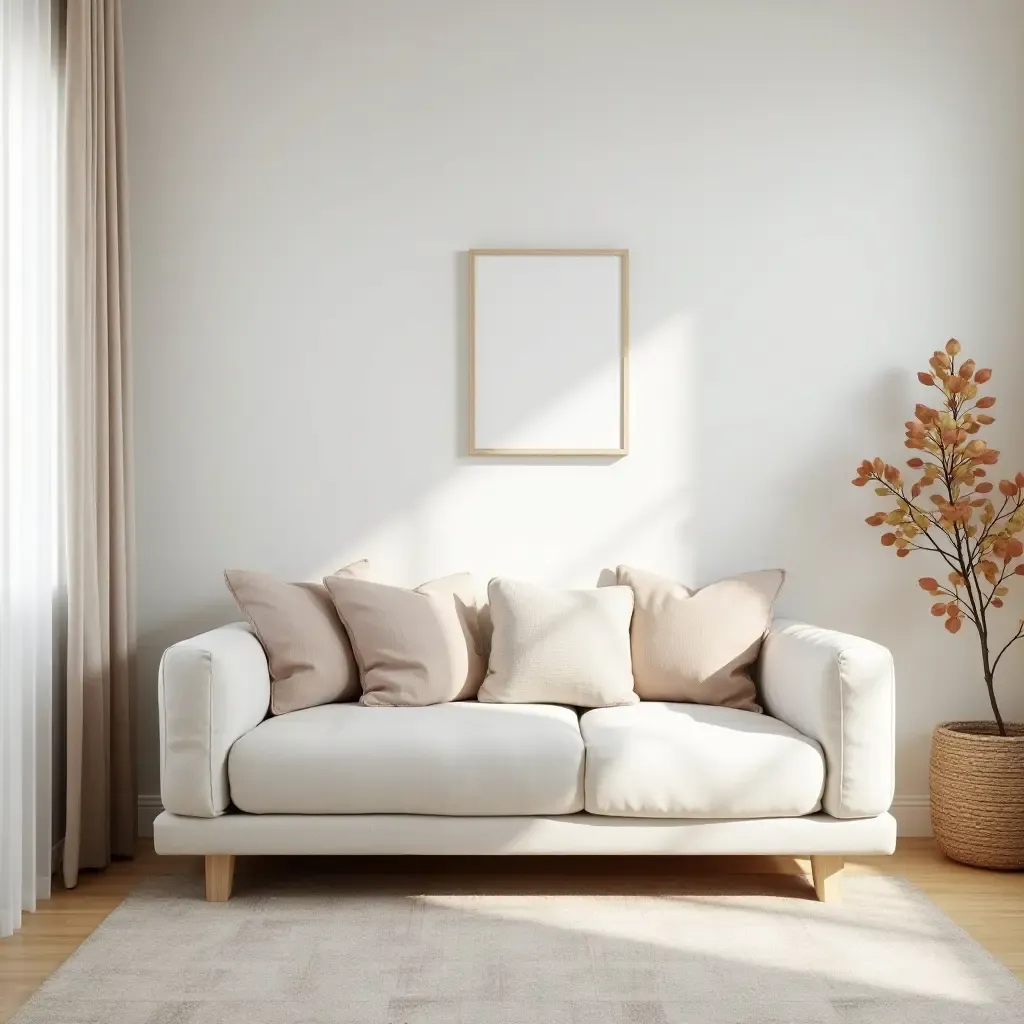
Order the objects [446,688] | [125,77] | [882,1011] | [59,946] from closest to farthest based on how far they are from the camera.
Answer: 1. [882,1011]
2. [59,946]
3. [446,688]
4. [125,77]

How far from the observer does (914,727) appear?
3775mm

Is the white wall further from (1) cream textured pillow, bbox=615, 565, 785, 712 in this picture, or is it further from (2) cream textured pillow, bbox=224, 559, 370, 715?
(2) cream textured pillow, bbox=224, 559, 370, 715

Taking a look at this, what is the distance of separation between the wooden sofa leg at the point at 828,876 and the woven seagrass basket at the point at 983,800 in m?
0.63

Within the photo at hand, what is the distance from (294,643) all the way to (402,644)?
1.05ft

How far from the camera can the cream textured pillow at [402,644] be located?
3.26 meters

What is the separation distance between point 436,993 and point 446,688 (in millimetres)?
1066

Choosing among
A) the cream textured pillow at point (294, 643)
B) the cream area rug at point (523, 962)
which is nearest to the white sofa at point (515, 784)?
the cream area rug at point (523, 962)

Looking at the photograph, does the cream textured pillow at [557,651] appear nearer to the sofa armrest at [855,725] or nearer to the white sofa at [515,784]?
the white sofa at [515,784]

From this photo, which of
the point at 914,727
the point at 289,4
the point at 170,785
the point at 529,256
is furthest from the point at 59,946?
the point at 289,4

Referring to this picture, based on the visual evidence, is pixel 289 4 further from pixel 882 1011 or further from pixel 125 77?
pixel 882 1011

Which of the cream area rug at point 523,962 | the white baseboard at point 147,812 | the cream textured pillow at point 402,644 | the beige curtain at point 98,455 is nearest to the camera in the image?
the cream area rug at point 523,962

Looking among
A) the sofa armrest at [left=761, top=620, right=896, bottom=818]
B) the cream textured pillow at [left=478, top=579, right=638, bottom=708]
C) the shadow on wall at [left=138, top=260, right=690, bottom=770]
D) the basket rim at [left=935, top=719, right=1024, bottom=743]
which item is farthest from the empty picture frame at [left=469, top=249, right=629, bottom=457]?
the basket rim at [left=935, top=719, right=1024, bottom=743]

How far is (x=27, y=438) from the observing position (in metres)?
2.94

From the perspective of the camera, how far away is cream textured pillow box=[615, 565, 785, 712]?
338 centimetres
